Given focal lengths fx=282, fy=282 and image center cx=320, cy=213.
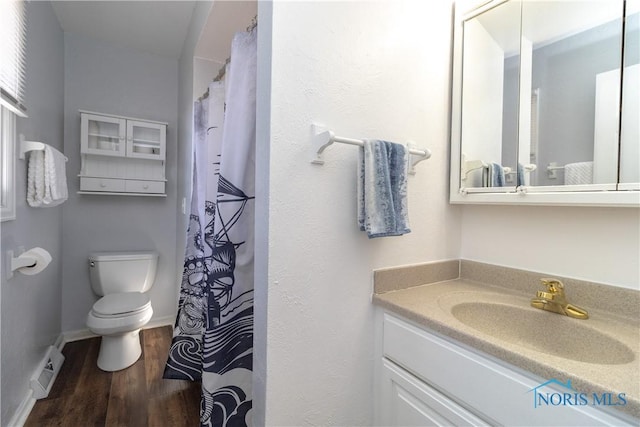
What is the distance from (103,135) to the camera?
2.34 metres

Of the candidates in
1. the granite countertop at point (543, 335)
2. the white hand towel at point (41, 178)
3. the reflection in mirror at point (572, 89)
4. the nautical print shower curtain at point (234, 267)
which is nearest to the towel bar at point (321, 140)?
the nautical print shower curtain at point (234, 267)

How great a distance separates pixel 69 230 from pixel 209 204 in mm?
1747

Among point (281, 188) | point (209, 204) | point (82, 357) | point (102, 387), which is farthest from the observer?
point (82, 357)

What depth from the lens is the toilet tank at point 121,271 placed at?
2.25 m

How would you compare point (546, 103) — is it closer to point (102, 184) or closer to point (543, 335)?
point (543, 335)

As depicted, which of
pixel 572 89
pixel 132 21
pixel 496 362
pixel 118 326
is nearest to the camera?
pixel 496 362

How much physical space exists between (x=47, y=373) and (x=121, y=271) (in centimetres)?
77

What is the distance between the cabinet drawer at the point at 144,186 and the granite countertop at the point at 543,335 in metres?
2.26

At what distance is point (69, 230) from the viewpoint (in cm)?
233

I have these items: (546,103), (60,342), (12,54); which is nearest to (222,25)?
(12,54)

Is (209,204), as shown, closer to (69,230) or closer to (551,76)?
(551,76)

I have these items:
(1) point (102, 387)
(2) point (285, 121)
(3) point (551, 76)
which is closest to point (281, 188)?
(2) point (285, 121)

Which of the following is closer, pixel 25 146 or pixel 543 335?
pixel 543 335

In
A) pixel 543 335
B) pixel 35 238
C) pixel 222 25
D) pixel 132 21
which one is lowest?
pixel 543 335
